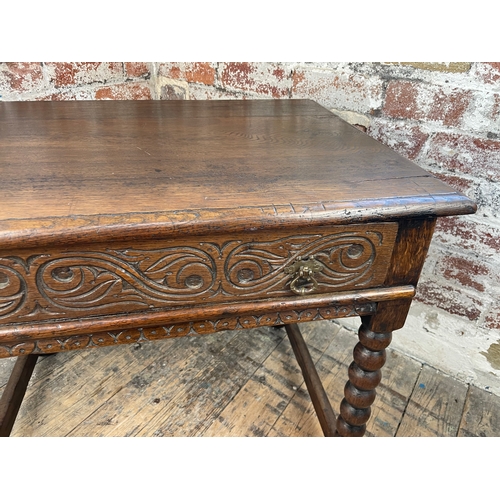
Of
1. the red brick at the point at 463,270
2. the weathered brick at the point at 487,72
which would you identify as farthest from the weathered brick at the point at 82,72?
the red brick at the point at 463,270

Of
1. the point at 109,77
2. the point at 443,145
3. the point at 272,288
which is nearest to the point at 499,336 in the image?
the point at 443,145

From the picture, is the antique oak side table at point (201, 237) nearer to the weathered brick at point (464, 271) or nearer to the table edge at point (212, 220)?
the table edge at point (212, 220)

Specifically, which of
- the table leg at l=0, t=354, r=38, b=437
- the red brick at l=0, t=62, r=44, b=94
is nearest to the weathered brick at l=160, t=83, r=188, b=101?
the red brick at l=0, t=62, r=44, b=94

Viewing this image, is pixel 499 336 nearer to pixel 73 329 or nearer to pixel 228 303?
pixel 228 303

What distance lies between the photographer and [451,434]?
960 mm

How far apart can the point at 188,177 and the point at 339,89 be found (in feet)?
2.08

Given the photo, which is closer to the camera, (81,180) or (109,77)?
(81,180)

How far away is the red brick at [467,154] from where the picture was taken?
859mm

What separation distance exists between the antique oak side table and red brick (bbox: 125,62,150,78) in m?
0.70

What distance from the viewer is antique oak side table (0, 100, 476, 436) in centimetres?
50

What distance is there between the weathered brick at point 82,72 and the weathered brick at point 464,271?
3.65ft

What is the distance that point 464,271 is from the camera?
39.1 inches

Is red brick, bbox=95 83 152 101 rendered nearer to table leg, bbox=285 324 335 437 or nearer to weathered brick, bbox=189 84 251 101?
weathered brick, bbox=189 84 251 101

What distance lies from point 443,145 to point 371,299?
0.50 meters
